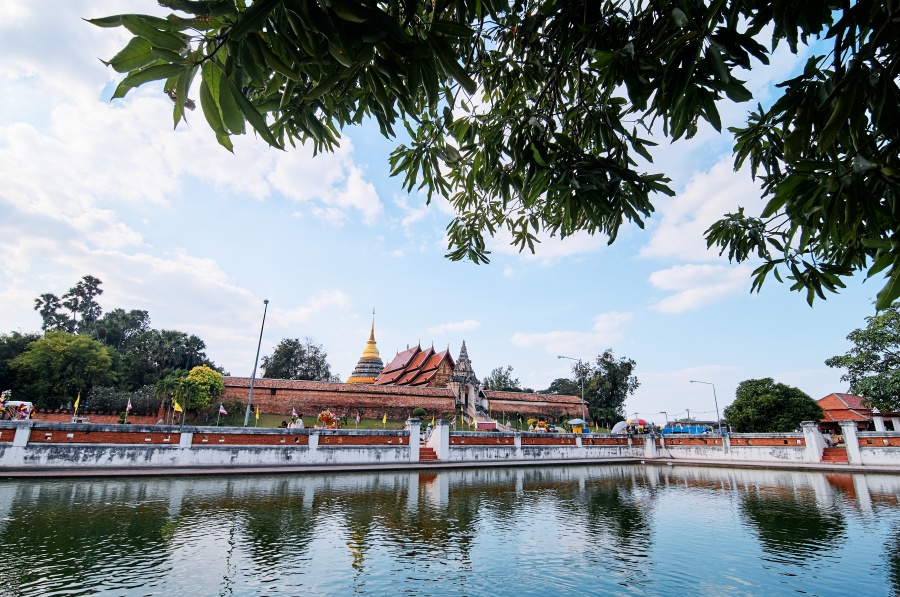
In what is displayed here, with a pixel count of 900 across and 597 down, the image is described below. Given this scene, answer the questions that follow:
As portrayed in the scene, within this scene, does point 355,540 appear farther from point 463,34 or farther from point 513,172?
point 463,34

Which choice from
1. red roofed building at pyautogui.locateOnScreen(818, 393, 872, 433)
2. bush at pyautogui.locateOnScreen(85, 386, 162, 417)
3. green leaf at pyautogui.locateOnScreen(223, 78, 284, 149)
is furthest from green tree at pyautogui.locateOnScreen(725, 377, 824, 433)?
bush at pyautogui.locateOnScreen(85, 386, 162, 417)

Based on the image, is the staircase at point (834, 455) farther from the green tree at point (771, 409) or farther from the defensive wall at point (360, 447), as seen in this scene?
the green tree at point (771, 409)

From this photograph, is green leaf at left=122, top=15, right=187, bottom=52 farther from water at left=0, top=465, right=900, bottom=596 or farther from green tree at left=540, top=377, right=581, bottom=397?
green tree at left=540, top=377, right=581, bottom=397

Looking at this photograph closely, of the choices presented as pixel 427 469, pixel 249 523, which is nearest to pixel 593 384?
pixel 427 469

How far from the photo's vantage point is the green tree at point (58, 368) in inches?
1203

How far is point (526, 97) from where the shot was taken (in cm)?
382

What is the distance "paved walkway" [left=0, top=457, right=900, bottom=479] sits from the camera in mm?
13102

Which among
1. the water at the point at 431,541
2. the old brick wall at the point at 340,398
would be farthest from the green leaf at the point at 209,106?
the old brick wall at the point at 340,398

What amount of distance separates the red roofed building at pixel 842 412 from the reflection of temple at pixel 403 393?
64.6ft

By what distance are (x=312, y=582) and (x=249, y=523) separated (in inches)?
131

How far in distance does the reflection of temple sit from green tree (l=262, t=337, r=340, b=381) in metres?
4.29

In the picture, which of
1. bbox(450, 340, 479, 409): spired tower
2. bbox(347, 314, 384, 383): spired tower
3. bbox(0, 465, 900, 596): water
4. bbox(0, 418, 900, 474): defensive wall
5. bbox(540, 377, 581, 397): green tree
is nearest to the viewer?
bbox(0, 465, 900, 596): water

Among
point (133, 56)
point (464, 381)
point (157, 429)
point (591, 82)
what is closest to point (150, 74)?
point (133, 56)

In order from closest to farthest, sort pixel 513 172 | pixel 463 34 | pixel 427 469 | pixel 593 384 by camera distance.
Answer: pixel 463 34 < pixel 513 172 < pixel 427 469 < pixel 593 384
